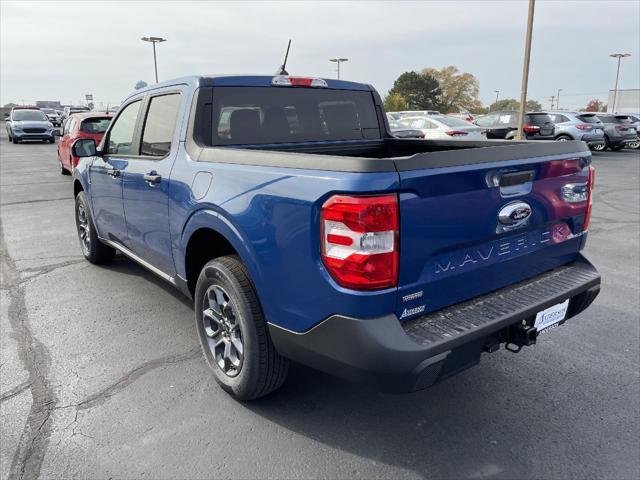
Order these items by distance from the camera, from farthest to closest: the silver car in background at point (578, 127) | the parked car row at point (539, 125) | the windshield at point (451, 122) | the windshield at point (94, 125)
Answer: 1. the silver car in background at point (578, 127)
2. the parked car row at point (539, 125)
3. the windshield at point (451, 122)
4. the windshield at point (94, 125)

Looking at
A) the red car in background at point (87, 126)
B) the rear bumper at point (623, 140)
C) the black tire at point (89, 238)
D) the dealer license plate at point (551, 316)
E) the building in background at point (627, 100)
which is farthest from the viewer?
the building in background at point (627, 100)

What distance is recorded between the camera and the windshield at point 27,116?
89.2ft

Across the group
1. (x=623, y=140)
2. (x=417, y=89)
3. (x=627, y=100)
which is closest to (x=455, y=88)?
(x=417, y=89)

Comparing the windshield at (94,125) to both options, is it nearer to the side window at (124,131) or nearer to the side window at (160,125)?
the side window at (124,131)

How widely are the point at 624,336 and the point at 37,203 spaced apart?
32.9 ft

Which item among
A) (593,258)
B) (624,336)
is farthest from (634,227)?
(624,336)

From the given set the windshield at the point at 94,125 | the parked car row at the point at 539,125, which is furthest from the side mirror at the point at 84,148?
the parked car row at the point at 539,125

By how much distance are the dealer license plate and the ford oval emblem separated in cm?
51

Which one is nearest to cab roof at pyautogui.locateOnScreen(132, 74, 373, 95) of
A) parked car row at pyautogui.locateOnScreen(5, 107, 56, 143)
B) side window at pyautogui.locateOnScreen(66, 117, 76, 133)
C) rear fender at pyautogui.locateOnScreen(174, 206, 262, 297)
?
rear fender at pyautogui.locateOnScreen(174, 206, 262, 297)

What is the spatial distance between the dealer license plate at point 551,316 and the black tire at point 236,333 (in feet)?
4.53

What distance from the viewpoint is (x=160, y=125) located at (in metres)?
3.81

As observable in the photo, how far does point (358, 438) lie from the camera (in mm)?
2752

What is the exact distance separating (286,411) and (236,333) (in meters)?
0.54

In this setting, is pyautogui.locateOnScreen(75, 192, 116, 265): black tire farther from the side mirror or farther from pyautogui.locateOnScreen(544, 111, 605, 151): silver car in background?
pyautogui.locateOnScreen(544, 111, 605, 151): silver car in background
